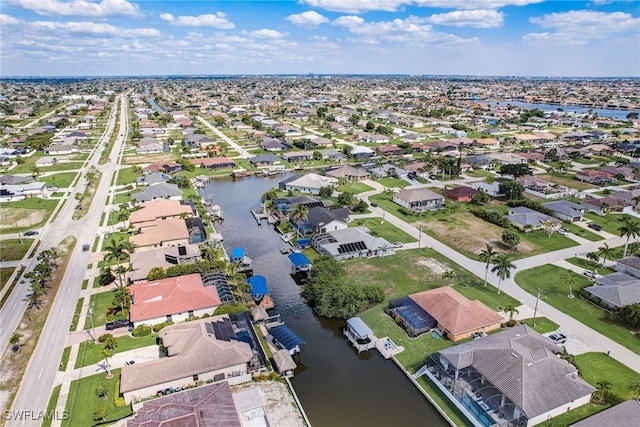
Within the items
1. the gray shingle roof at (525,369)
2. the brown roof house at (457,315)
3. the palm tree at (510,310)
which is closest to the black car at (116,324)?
the brown roof house at (457,315)

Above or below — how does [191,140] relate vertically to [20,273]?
above

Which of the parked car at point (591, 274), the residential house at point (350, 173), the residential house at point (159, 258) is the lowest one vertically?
the parked car at point (591, 274)

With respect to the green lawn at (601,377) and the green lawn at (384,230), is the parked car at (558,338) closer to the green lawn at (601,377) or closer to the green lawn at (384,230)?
the green lawn at (601,377)

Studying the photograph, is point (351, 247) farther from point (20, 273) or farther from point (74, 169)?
point (74, 169)

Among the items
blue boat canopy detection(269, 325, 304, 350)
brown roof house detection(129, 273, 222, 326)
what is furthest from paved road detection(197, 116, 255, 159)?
blue boat canopy detection(269, 325, 304, 350)

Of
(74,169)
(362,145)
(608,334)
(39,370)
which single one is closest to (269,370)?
(39,370)

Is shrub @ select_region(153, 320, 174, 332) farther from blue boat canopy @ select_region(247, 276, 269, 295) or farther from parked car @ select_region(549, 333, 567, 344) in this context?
parked car @ select_region(549, 333, 567, 344)
